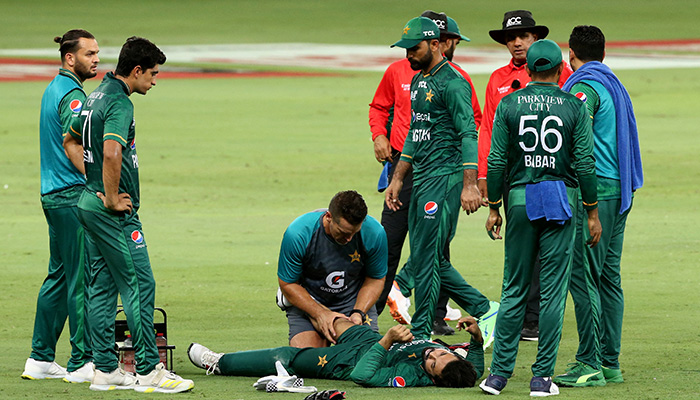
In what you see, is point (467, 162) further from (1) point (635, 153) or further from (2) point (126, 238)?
(2) point (126, 238)

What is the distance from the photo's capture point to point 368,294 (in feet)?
27.1

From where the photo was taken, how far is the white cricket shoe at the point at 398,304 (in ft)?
31.2

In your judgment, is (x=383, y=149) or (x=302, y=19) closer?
(x=383, y=149)

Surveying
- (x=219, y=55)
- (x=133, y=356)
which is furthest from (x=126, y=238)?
(x=219, y=55)

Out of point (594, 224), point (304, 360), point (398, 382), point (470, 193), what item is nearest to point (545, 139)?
point (594, 224)

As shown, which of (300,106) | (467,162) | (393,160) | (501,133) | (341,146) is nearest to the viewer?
(501,133)

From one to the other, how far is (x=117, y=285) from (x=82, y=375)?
753mm

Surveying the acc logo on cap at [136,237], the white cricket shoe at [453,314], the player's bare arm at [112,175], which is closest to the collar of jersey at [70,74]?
the player's bare arm at [112,175]

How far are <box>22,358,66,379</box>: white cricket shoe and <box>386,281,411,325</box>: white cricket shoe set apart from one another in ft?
9.30

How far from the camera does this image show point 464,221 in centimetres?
1550

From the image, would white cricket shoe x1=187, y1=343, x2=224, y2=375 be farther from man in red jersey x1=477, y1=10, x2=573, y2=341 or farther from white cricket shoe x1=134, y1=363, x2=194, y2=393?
man in red jersey x1=477, y1=10, x2=573, y2=341

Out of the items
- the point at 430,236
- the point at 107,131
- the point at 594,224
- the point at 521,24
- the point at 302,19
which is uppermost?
the point at 302,19

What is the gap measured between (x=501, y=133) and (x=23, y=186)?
12.6 metres

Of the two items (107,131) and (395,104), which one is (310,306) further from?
(395,104)
